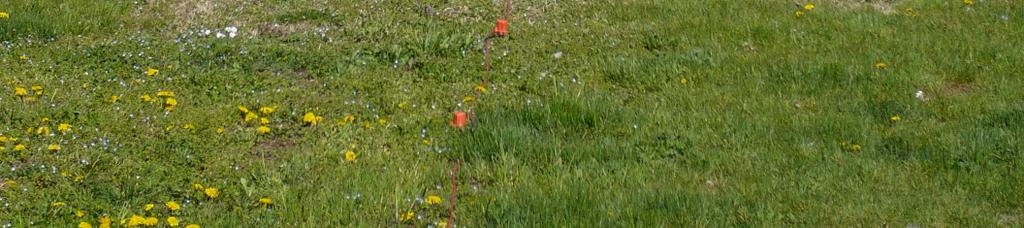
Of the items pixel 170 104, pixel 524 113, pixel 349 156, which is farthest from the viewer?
pixel 170 104

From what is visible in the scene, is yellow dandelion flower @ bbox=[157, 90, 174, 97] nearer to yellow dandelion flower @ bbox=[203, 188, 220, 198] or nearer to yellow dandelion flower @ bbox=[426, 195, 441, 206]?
yellow dandelion flower @ bbox=[203, 188, 220, 198]

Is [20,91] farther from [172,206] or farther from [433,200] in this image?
[433,200]

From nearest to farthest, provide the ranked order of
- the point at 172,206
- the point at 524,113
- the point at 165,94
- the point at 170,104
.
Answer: the point at 172,206
the point at 524,113
the point at 170,104
the point at 165,94

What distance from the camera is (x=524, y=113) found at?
6.73m

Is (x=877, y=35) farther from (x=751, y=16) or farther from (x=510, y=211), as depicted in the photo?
(x=510, y=211)

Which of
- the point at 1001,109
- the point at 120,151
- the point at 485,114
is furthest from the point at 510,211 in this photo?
the point at 1001,109

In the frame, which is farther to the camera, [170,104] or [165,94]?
[165,94]

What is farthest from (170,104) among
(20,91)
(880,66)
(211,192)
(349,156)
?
(880,66)

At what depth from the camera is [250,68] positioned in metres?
7.85

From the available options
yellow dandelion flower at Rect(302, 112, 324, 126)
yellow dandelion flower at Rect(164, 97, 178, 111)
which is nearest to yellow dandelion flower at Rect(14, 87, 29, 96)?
yellow dandelion flower at Rect(164, 97, 178, 111)

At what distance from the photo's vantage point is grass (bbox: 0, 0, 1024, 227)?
5523 millimetres

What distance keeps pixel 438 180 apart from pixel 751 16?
3.66 m

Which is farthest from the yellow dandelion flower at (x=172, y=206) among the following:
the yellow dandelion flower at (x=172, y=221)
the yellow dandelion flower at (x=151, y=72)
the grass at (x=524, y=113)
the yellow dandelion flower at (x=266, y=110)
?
the yellow dandelion flower at (x=151, y=72)

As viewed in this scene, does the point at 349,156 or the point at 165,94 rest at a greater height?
the point at 349,156
